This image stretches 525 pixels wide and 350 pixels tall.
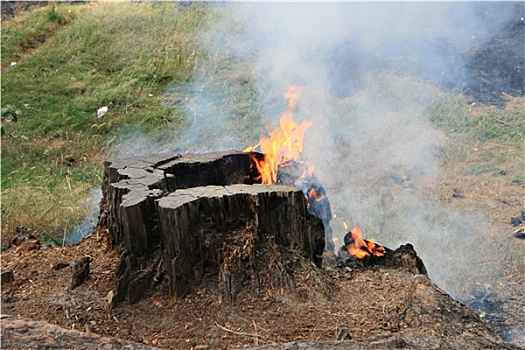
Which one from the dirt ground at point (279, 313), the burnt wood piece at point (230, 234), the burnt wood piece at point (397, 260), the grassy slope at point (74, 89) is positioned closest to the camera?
the dirt ground at point (279, 313)

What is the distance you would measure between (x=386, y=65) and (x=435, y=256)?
5149mm

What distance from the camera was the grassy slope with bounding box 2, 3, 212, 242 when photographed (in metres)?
7.03

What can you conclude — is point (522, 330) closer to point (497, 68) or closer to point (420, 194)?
point (420, 194)

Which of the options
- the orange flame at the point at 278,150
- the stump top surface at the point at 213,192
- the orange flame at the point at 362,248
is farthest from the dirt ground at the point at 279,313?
the orange flame at the point at 278,150

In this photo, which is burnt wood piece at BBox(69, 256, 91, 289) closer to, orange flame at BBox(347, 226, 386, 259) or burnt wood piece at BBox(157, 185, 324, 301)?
burnt wood piece at BBox(157, 185, 324, 301)

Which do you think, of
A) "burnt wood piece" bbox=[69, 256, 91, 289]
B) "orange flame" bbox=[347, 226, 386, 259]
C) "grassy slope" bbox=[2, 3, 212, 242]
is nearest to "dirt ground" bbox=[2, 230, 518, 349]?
"burnt wood piece" bbox=[69, 256, 91, 289]

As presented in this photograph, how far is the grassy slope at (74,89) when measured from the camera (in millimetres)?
7031

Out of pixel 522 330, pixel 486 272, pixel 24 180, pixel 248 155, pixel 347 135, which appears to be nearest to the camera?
pixel 522 330

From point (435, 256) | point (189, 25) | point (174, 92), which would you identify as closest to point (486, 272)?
point (435, 256)

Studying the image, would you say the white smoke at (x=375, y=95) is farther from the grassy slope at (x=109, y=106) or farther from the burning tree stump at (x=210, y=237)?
the burning tree stump at (x=210, y=237)

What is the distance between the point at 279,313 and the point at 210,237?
655 millimetres

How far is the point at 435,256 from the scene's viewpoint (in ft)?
18.3

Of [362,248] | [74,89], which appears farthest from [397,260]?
[74,89]

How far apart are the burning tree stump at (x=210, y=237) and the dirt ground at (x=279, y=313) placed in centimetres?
9
